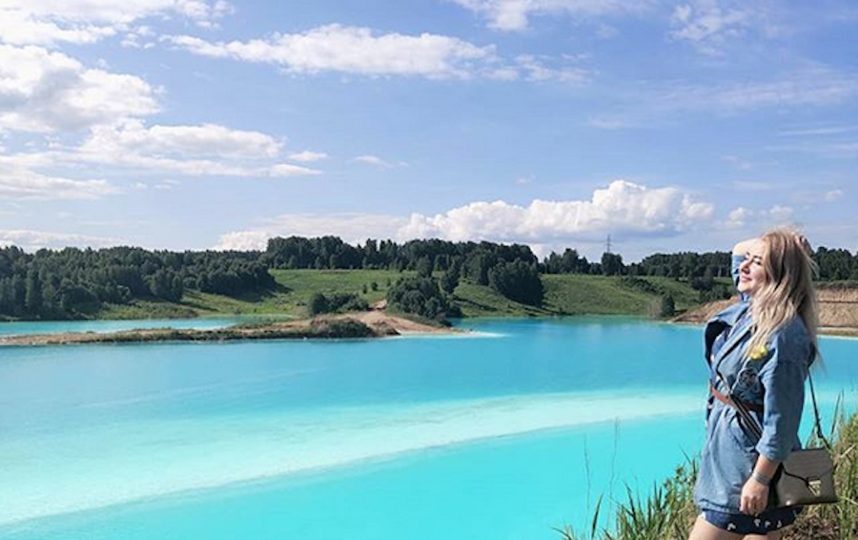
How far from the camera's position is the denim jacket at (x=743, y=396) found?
2301 mm

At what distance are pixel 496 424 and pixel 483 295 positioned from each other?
6415cm

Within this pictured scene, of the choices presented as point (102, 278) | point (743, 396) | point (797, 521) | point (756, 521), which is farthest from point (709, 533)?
point (102, 278)

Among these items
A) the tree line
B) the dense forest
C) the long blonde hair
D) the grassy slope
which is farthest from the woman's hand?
the tree line

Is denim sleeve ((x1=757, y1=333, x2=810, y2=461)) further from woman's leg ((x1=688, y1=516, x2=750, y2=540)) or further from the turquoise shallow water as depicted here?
the turquoise shallow water

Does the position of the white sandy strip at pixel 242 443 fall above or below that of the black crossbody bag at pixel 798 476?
below

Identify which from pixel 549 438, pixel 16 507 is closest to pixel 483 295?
pixel 549 438

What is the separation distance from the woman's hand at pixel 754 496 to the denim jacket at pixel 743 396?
0.26ft

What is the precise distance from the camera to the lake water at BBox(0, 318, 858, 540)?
32.2 feet

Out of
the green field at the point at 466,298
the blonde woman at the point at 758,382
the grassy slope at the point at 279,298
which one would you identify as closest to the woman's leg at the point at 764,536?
the blonde woman at the point at 758,382

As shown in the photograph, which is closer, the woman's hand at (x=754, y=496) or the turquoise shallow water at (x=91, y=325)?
the woman's hand at (x=754, y=496)

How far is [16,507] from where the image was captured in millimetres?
10391

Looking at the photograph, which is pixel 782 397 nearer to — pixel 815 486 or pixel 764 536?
pixel 815 486

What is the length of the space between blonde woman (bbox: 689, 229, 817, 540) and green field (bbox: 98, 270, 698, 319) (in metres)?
64.2

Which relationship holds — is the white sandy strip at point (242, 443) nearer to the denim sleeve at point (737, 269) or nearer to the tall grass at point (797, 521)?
the tall grass at point (797, 521)
